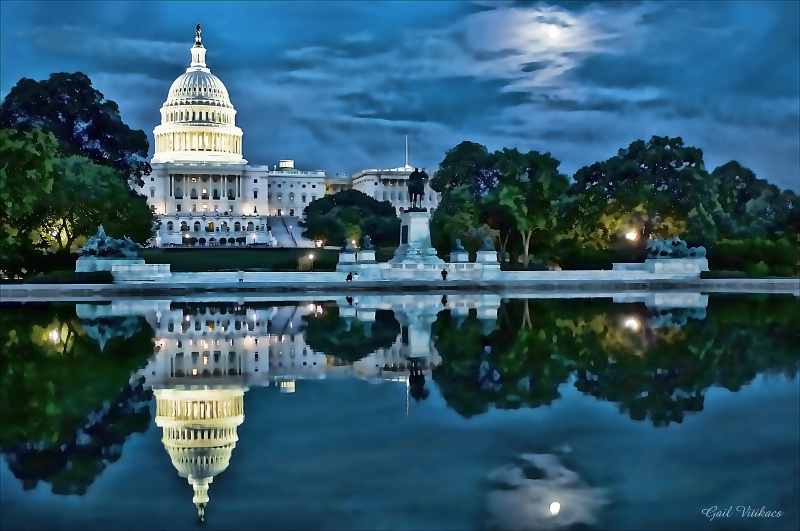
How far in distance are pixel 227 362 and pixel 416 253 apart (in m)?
31.8

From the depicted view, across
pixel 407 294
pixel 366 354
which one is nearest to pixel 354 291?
pixel 407 294

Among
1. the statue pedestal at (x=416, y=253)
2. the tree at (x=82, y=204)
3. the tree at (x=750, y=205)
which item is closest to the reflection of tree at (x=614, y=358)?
the statue pedestal at (x=416, y=253)

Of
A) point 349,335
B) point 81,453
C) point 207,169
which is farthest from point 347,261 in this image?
point 207,169

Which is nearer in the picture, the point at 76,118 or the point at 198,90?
the point at 76,118

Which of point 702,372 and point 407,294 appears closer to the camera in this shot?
point 702,372

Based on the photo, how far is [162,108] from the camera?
5212 inches

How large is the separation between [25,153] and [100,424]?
3658 cm

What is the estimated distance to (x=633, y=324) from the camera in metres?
25.1

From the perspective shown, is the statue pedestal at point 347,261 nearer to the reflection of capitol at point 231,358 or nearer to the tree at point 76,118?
the reflection of capitol at point 231,358

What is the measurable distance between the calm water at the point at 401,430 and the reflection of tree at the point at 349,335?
0.15 meters

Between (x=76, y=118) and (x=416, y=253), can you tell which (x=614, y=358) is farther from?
(x=76, y=118)

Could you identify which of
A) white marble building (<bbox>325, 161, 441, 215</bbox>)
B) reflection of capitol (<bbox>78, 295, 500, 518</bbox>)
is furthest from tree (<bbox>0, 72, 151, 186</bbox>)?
white marble building (<bbox>325, 161, 441, 215</bbox>)

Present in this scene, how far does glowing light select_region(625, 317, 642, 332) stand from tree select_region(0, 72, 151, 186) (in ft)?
148

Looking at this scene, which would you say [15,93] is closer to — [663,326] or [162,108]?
[663,326]
